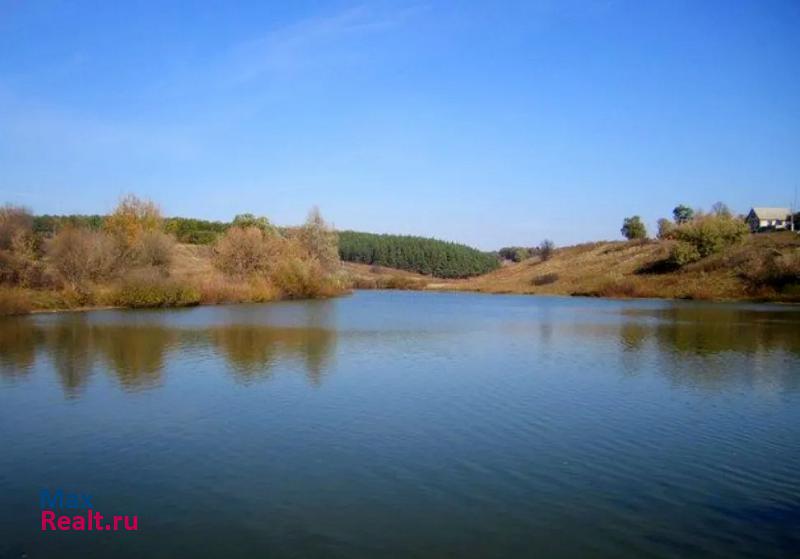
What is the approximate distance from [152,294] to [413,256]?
9531cm

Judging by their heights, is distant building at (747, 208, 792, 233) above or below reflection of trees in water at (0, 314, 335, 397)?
above

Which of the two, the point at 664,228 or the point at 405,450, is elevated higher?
the point at 664,228

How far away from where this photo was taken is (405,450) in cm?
1032

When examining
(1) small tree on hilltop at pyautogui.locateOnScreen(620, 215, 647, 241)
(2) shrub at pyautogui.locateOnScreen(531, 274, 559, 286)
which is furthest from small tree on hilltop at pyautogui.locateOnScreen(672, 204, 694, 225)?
(2) shrub at pyautogui.locateOnScreen(531, 274, 559, 286)

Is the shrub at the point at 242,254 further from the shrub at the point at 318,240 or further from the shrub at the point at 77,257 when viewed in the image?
the shrub at the point at 77,257

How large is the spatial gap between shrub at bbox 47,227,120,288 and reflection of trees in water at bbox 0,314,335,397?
10.6 m

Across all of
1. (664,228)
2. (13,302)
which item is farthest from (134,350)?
(664,228)

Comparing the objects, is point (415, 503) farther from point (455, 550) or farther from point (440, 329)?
point (440, 329)

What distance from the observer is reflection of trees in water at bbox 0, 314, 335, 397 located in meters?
17.2

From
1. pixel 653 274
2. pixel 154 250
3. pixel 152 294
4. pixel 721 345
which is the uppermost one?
pixel 154 250

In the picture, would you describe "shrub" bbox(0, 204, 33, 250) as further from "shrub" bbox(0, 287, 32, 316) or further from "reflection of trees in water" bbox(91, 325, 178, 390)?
"reflection of trees in water" bbox(91, 325, 178, 390)

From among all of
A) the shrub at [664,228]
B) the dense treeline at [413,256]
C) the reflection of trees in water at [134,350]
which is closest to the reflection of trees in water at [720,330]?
the reflection of trees in water at [134,350]

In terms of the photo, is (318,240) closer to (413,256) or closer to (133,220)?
(133,220)

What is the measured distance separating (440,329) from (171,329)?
1236cm
